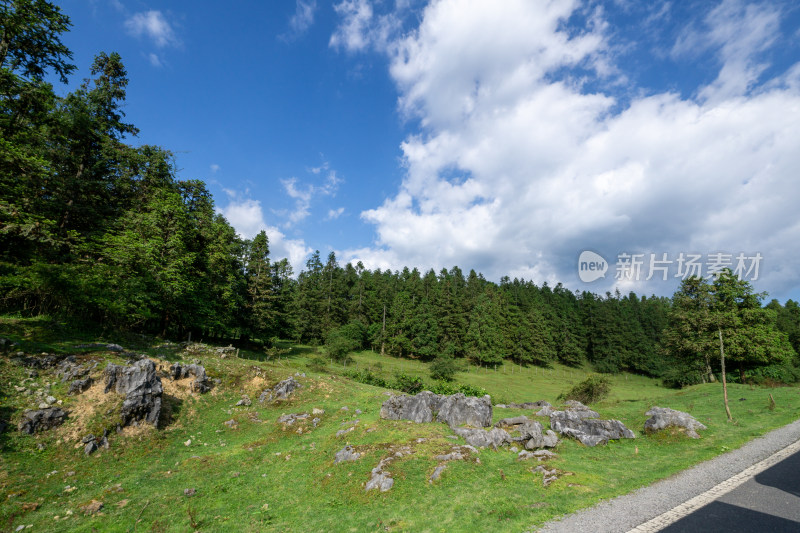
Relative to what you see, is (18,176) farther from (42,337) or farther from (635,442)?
(635,442)

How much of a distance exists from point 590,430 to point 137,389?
29990 millimetres

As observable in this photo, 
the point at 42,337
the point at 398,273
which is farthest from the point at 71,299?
the point at 398,273

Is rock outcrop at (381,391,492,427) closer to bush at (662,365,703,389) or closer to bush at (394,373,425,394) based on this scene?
bush at (394,373,425,394)

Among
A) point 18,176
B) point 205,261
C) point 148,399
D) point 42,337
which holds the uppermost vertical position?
point 18,176

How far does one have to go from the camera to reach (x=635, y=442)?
69.2 feet

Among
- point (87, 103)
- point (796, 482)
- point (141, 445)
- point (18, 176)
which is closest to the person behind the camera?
point (796, 482)

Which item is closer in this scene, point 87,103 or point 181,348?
point 87,103

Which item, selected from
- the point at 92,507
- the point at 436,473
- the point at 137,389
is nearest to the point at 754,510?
the point at 436,473

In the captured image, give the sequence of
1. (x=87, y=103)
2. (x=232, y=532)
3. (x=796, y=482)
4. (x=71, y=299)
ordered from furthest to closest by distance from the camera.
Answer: (x=87, y=103) < (x=71, y=299) < (x=796, y=482) < (x=232, y=532)

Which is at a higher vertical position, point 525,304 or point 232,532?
point 525,304

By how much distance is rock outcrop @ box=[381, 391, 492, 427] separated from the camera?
71.8 ft

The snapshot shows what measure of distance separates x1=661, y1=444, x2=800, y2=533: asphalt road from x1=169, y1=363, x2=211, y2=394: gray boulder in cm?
2760

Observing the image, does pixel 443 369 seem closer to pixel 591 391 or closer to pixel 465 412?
pixel 591 391

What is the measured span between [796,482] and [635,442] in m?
8.67
